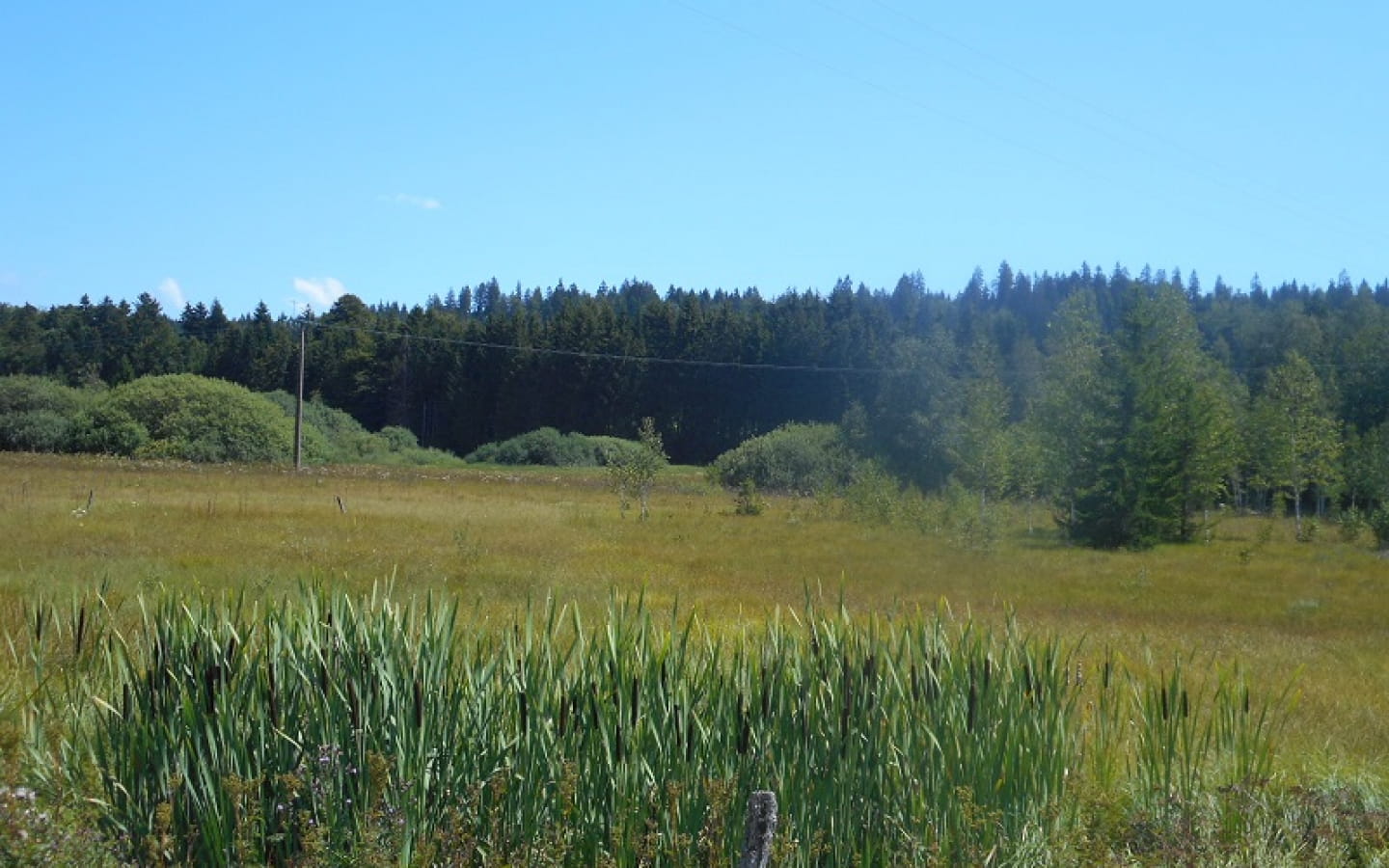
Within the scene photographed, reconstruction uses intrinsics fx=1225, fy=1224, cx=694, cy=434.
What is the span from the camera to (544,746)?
437cm

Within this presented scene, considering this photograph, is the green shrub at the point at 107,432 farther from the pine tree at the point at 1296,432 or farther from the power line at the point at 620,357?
the pine tree at the point at 1296,432

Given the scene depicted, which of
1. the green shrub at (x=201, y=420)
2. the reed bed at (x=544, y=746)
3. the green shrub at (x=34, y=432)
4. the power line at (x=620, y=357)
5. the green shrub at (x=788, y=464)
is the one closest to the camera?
the reed bed at (x=544, y=746)

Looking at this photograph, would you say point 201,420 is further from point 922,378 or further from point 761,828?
point 761,828

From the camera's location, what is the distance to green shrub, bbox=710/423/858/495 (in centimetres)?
5000

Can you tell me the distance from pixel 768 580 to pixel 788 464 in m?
33.4

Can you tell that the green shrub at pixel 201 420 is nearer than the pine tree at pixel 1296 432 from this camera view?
No

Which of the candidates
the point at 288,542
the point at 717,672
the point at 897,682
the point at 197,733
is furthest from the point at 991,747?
the point at 288,542

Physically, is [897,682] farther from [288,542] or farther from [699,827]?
[288,542]

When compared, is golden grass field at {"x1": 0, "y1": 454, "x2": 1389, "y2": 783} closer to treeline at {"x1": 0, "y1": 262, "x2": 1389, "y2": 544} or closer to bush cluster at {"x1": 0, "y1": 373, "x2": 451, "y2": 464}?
treeline at {"x1": 0, "y1": 262, "x2": 1389, "y2": 544}

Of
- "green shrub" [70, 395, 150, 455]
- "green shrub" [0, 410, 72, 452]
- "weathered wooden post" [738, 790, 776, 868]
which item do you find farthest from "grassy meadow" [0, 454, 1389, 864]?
"green shrub" [0, 410, 72, 452]

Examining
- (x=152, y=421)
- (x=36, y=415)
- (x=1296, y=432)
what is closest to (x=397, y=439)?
(x=152, y=421)

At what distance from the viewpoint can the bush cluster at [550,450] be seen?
67.9m

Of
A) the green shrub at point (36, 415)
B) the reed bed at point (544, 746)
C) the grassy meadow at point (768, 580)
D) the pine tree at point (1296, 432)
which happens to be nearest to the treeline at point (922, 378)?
Answer: the pine tree at point (1296, 432)

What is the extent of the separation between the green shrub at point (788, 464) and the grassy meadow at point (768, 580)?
→ 47.4ft
